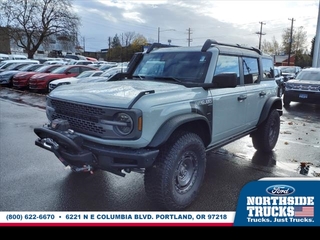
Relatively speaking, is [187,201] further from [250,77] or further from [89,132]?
[250,77]

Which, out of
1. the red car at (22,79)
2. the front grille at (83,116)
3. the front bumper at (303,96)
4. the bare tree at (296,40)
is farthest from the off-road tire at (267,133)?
the bare tree at (296,40)

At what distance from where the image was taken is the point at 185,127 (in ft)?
10.6

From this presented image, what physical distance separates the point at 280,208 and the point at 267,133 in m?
2.73

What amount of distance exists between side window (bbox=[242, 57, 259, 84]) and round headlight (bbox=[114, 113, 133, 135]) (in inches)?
99.6

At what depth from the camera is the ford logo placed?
2.66 metres

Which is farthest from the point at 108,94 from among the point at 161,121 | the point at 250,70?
the point at 250,70

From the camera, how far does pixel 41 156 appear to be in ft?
16.1

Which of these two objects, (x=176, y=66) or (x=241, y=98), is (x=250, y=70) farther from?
(x=176, y=66)

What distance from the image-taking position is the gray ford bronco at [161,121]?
9.04 ft

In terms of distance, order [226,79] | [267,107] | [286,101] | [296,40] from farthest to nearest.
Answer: [296,40], [286,101], [267,107], [226,79]

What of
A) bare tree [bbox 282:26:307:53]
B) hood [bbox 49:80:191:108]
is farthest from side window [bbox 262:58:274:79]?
bare tree [bbox 282:26:307:53]

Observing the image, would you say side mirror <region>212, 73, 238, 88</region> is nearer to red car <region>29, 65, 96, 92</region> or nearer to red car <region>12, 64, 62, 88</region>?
red car <region>29, 65, 96, 92</region>

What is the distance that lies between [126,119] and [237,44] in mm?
2840

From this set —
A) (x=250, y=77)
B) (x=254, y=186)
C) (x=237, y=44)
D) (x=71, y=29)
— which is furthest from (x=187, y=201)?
(x=71, y=29)
